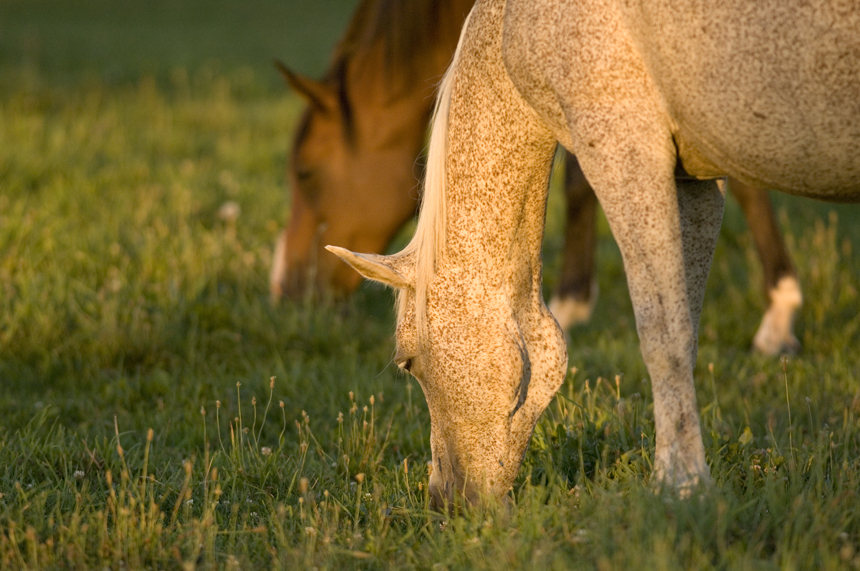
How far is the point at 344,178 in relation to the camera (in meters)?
4.58

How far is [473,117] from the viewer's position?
2379mm

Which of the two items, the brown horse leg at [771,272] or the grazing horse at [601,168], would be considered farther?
the brown horse leg at [771,272]

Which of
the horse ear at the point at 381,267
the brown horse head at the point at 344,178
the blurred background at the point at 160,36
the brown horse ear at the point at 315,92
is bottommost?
the horse ear at the point at 381,267

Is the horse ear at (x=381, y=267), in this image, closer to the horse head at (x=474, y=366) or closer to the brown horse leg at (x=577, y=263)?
the horse head at (x=474, y=366)

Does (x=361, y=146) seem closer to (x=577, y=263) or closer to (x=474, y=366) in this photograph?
(x=577, y=263)

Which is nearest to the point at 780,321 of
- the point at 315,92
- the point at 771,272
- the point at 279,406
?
the point at 771,272

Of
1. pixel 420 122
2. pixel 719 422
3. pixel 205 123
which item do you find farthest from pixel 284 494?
pixel 205 123

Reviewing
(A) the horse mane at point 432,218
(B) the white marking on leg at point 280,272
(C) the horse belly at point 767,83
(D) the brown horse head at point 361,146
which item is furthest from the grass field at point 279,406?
(C) the horse belly at point 767,83

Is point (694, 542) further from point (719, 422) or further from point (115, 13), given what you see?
point (115, 13)

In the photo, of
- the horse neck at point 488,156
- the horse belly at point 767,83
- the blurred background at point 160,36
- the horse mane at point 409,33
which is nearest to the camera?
the horse belly at point 767,83

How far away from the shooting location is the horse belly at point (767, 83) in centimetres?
186

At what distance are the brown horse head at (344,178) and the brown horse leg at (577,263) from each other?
38.6 inches

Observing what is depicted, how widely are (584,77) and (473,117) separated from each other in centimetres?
37

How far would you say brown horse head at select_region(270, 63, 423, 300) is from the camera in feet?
15.0
